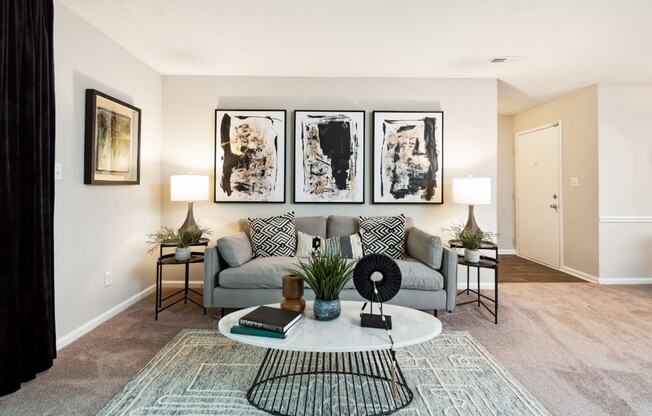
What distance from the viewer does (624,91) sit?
13.8 feet

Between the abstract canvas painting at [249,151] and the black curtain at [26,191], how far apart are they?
5.95ft

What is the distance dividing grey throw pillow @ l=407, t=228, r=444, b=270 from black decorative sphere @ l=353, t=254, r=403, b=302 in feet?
4.08

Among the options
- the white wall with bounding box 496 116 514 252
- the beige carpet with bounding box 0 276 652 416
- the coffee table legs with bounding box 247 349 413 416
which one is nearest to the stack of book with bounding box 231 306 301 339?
the coffee table legs with bounding box 247 349 413 416

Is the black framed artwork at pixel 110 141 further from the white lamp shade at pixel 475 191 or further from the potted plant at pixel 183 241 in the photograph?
the white lamp shade at pixel 475 191

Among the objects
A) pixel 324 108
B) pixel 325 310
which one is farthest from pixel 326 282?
pixel 324 108

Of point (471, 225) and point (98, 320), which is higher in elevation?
point (471, 225)

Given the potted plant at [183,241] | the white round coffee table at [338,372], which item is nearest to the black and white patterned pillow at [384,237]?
the white round coffee table at [338,372]

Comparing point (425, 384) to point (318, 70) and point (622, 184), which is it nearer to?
point (318, 70)

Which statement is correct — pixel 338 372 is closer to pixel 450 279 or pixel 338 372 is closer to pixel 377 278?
pixel 377 278

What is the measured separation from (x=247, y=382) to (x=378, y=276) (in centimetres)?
95

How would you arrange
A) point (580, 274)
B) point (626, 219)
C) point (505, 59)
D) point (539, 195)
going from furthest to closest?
point (539, 195)
point (580, 274)
point (626, 219)
point (505, 59)

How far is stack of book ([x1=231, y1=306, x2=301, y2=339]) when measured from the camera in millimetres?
1626

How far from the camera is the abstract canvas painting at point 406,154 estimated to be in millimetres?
3930

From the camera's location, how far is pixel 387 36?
9.75 ft
